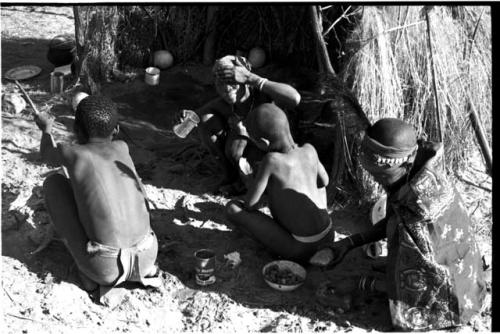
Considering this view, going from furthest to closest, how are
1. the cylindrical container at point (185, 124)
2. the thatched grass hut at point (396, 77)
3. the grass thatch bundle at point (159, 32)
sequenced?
the grass thatch bundle at point (159, 32)
the cylindrical container at point (185, 124)
the thatched grass hut at point (396, 77)

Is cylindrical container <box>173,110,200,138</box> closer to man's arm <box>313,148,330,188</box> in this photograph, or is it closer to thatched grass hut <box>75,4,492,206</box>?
thatched grass hut <box>75,4,492,206</box>

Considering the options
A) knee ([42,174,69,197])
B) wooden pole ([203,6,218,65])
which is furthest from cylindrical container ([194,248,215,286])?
wooden pole ([203,6,218,65])

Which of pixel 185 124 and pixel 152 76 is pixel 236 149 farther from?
pixel 152 76

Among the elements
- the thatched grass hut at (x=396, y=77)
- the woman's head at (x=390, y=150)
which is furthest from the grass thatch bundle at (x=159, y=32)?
the woman's head at (x=390, y=150)

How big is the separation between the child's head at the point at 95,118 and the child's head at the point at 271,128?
838 millimetres

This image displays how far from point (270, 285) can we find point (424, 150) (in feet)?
3.90

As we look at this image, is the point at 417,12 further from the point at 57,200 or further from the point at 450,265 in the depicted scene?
the point at 57,200

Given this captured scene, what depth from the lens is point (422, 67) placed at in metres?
4.70

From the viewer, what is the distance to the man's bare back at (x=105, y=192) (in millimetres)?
3576

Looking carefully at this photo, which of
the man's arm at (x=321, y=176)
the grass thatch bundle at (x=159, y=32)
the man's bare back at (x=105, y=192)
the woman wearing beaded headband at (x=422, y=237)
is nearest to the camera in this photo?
the woman wearing beaded headband at (x=422, y=237)

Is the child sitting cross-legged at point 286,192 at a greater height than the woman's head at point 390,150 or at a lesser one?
lesser

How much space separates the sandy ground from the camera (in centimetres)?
365

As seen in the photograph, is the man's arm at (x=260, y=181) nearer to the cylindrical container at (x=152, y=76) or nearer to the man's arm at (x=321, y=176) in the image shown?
the man's arm at (x=321, y=176)

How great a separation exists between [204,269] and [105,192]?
0.75 m
